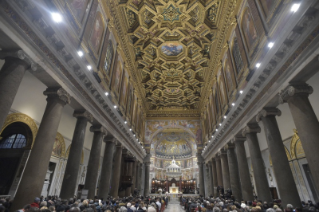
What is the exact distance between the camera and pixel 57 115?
21.5 ft

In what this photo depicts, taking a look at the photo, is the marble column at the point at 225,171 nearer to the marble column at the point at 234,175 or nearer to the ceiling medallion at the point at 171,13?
the marble column at the point at 234,175

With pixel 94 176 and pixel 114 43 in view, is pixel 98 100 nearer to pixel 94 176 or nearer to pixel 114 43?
pixel 94 176

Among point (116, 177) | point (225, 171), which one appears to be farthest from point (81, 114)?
point (225, 171)

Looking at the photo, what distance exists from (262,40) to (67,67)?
331 inches

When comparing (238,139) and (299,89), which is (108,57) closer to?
(238,139)

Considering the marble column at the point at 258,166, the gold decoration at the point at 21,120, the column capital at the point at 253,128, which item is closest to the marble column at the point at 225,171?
the marble column at the point at 258,166

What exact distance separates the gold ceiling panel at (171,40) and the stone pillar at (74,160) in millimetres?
7925

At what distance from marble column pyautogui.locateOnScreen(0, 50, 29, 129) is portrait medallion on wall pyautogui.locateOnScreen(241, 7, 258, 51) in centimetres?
963

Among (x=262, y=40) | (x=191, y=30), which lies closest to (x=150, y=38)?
(x=191, y=30)

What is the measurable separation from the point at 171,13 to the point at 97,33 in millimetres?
6074

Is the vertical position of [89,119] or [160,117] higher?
[160,117]

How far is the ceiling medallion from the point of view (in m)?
12.8

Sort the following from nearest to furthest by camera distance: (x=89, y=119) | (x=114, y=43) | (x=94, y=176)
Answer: (x=89, y=119) → (x=94, y=176) → (x=114, y=43)

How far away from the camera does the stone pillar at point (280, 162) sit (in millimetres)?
6516
